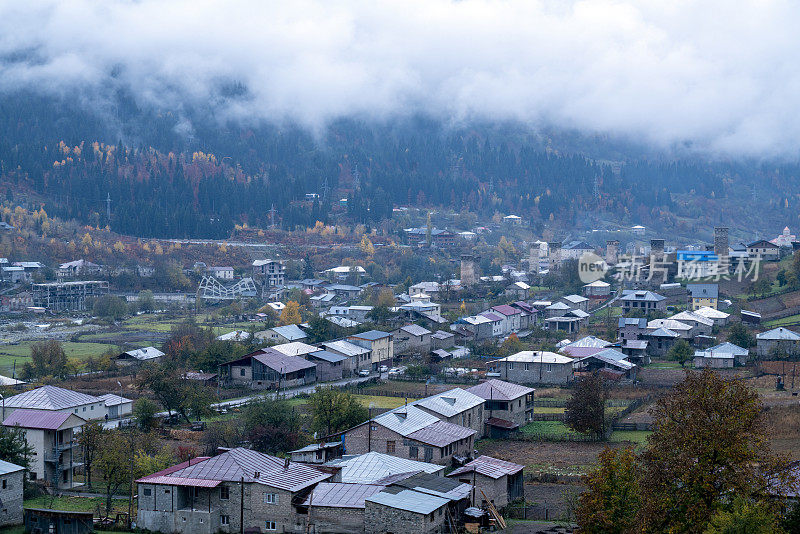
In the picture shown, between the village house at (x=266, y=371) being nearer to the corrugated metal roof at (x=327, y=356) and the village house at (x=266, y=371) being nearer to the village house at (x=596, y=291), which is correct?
the corrugated metal roof at (x=327, y=356)

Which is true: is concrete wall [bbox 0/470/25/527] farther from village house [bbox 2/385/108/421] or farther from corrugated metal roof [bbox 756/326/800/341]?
corrugated metal roof [bbox 756/326/800/341]

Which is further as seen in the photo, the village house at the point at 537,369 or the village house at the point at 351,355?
the village house at the point at 351,355

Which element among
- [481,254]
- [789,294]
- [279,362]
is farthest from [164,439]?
[481,254]

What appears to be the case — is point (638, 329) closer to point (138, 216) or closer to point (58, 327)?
point (58, 327)

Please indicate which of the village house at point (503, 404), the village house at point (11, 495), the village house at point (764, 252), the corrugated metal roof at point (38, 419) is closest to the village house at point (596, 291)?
the village house at point (764, 252)

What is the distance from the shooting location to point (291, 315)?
55844mm

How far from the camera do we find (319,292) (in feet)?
227

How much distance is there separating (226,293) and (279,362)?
3369 cm

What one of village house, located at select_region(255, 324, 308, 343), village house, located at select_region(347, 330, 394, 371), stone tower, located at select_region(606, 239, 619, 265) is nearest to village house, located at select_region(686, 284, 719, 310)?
stone tower, located at select_region(606, 239, 619, 265)

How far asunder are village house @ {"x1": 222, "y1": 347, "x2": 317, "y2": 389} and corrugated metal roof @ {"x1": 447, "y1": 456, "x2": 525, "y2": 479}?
619 inches

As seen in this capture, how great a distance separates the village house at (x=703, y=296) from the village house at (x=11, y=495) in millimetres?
41671

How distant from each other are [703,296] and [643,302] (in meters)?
3.33

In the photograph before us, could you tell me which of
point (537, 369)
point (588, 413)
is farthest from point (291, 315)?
point (588, 413)

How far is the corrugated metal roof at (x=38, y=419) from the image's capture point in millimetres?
24469
